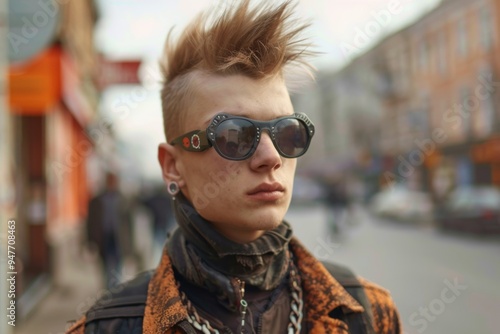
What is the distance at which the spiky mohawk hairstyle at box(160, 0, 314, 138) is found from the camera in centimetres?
147

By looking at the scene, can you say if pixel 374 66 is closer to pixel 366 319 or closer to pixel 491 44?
pixel 491 44

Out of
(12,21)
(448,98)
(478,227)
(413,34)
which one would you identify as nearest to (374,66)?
(413,34)

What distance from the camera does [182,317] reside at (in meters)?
1.36

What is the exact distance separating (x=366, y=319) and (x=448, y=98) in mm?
27486

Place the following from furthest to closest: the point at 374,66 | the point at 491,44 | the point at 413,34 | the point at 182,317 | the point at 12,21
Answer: the point at 374,66 → the point at 413,34 → the point at 491,44 → the point at 12,21 → the point at 182,317

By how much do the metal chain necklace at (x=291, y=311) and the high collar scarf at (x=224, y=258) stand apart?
4 cm

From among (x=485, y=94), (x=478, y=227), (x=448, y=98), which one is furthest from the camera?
(x=448, y=98)

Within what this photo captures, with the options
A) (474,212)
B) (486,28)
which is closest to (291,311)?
(474,212)

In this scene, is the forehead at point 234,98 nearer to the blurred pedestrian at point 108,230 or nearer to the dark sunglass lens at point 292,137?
the dark sunglass lens at point 292,137

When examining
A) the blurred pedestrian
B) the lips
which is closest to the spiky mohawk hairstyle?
the lips

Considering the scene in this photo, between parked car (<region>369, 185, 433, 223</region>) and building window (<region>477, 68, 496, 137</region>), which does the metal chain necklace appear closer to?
parked car (<region>369, 185, 433, 223</region>)

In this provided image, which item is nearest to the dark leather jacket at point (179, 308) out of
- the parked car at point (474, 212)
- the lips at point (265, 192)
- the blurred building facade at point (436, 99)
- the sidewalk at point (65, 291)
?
the lips at point (265, 192)

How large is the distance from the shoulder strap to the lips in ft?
1.13

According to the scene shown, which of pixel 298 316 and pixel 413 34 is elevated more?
pixel 413 34
